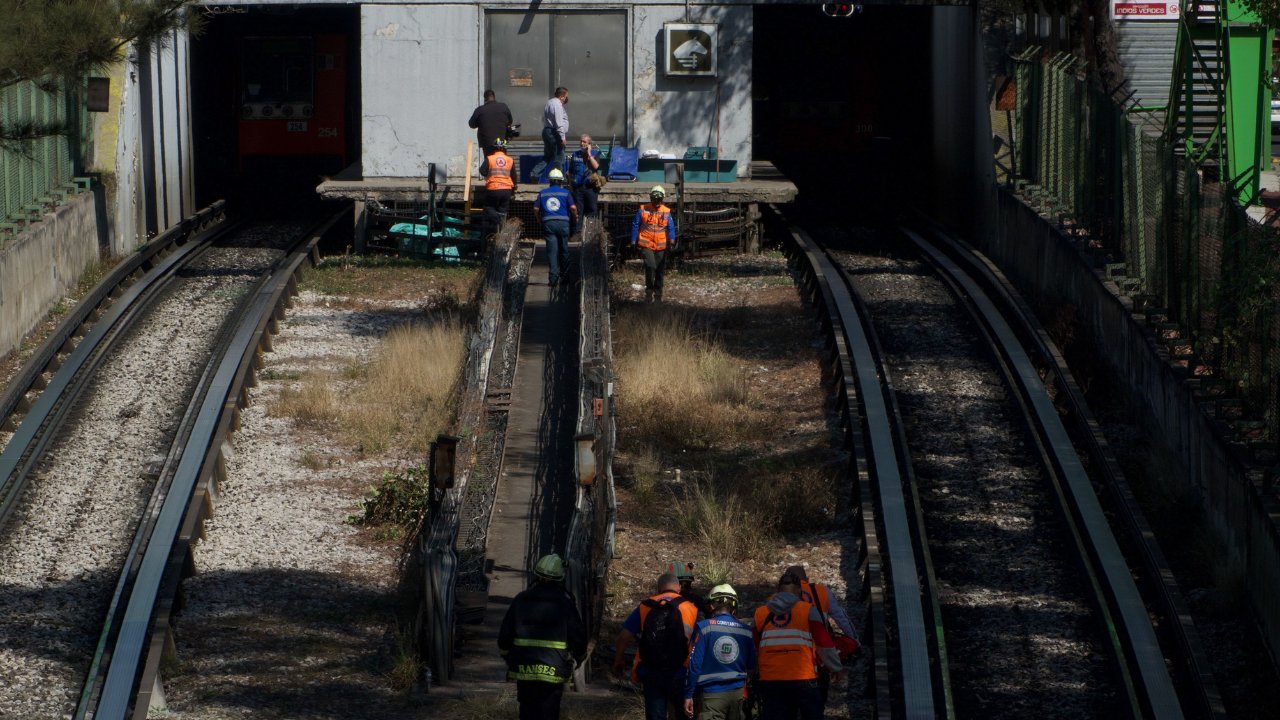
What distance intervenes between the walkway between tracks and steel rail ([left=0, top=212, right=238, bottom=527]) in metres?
3.94

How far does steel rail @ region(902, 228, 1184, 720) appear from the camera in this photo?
8.59 metres

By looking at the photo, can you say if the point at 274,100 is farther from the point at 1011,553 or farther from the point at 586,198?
Result: the point at 1011,553

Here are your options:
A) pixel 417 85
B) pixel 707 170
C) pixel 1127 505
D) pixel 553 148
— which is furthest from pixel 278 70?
pixel 1127 505

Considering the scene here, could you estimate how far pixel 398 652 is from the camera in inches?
369

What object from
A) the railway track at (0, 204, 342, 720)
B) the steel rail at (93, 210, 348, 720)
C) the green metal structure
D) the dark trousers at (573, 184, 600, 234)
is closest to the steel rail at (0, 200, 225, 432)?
the railway track at (0, 204, 342, 720)

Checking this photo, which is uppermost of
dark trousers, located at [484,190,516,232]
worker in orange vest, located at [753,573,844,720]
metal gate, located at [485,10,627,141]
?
metal gate, located at [485,10,627,141]

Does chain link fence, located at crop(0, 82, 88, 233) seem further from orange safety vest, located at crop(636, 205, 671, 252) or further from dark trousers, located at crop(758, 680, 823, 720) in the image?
dark trousers, located at crop(758, 680, 823, 720)

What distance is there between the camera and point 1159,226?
563 inches

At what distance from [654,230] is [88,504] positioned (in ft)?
25.4

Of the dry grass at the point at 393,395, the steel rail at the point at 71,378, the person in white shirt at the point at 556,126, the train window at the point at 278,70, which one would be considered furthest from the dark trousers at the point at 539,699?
the train window at the point at 278,70

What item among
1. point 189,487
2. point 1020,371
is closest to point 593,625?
point 189,487

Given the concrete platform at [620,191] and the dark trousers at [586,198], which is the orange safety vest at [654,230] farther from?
the concrete platform at [620,191]

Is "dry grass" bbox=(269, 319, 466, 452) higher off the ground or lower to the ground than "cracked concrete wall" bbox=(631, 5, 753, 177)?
lower

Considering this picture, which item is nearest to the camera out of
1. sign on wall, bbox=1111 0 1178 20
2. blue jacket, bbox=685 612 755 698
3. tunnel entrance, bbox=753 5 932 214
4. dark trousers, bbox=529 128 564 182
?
blue jacket, bbox=685 612 755 698
